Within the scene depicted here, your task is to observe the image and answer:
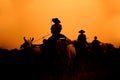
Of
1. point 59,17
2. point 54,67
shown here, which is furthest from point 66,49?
point 59,17

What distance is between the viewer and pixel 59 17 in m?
5.07

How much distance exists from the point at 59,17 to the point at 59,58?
1538 mm

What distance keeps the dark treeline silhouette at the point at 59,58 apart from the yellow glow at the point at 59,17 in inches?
29.4

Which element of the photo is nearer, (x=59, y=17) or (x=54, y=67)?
(x=54, y=67)

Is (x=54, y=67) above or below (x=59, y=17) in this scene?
below

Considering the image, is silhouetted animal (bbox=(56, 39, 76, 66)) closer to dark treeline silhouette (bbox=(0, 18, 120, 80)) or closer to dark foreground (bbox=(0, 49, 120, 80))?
dark treeline silhouette (bbox=(0, 18, 120, 80))

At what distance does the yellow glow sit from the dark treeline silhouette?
0.75m

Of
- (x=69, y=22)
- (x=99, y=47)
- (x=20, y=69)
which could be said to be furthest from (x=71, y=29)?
(x=20, y=69)

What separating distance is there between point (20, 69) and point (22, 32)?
1.19m

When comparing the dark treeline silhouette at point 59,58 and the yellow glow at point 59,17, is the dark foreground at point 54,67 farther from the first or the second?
the yellow glow at point 59,17

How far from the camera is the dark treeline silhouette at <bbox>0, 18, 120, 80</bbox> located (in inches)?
136

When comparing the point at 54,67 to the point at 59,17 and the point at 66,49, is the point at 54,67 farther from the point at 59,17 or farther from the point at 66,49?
the point at 59,17

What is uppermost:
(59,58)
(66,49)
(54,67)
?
(66,49)

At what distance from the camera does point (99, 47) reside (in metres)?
4.39
